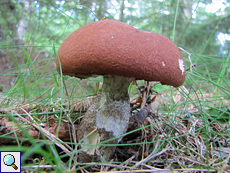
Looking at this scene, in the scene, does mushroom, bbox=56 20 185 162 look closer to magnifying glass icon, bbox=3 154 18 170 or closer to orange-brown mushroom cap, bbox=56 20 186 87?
orange-brown mushroom cap, bbox=56 20 186 87

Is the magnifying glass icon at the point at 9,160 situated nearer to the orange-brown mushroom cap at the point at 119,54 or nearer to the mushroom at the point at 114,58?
the mushroom at the point at 114,58

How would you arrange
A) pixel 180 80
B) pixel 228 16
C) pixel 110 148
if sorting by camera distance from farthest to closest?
1. pixel 228 16
2. pixel 110 148
3. pixel 180 80

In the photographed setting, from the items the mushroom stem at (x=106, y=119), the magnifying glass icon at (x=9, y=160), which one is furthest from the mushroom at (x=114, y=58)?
the magnifying glass icon at (x=9, y=160)

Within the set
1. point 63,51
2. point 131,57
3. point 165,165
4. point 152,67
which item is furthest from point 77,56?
point 165,165

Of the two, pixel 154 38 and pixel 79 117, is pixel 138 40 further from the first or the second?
pixel 79 117

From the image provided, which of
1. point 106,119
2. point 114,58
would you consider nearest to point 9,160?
point 106,119

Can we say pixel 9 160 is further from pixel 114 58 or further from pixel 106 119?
pixel 114 58
